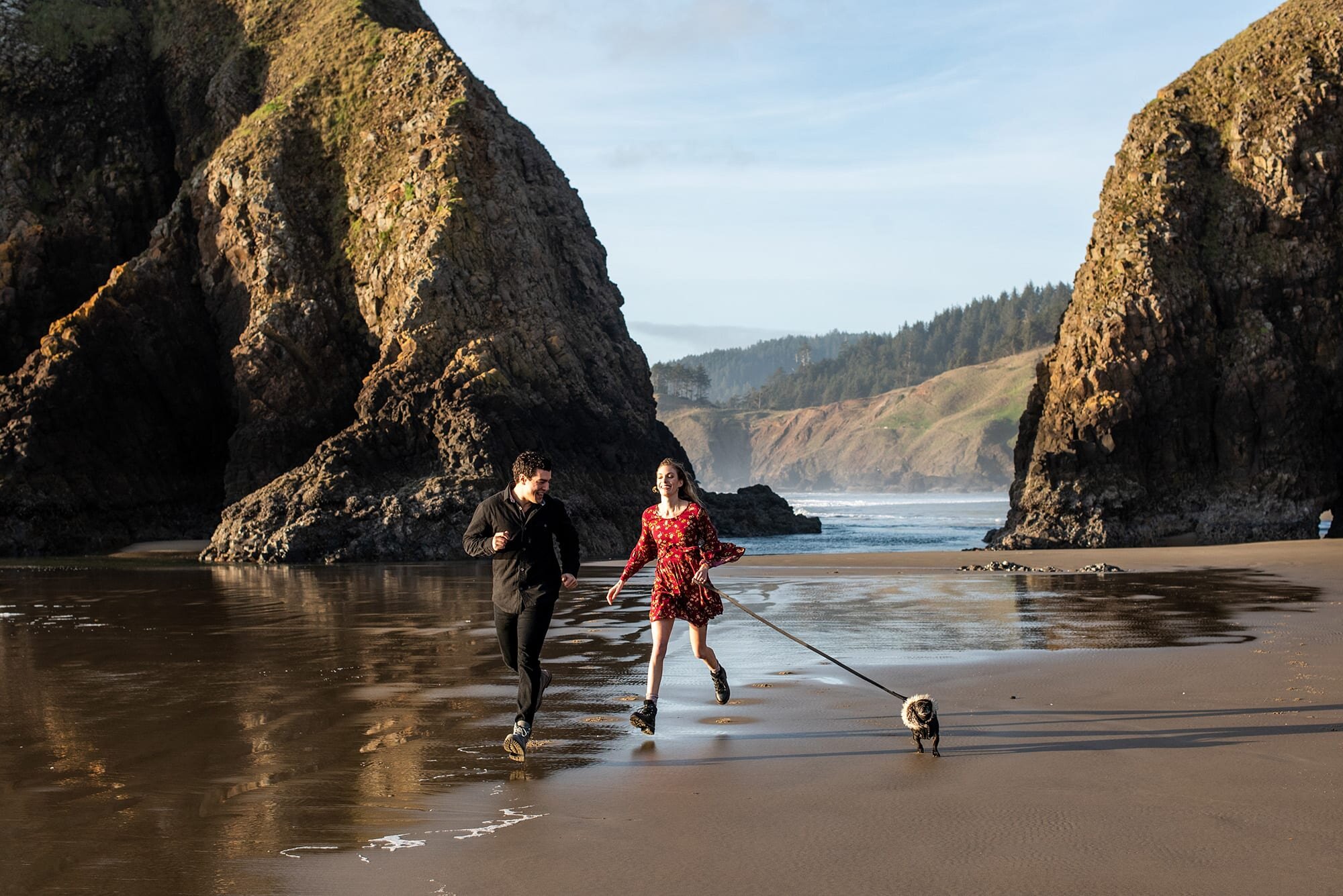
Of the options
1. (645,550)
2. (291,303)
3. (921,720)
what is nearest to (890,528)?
(291,303)

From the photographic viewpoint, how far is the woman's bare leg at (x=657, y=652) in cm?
781

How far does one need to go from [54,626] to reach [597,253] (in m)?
31.0

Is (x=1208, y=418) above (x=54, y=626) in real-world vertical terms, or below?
above

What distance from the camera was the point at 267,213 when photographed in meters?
36.6

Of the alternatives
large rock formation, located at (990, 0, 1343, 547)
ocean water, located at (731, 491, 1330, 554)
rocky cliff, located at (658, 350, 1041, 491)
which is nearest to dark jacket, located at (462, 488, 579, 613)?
ocean water, located at (731, 491, 1330, 554)

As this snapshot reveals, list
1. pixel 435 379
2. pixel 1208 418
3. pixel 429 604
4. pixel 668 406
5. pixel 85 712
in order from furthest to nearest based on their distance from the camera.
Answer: pixel 668 406, pixel 435 379, pixel 1208 418, pixel 429 604, pixel 85 712

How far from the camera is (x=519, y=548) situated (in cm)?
754

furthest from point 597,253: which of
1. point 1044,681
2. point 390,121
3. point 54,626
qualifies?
point 1044,681

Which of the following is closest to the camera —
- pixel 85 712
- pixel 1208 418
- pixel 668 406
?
pixel 85 712

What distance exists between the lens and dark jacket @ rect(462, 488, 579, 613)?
7.53 meters

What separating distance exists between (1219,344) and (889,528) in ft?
79.2

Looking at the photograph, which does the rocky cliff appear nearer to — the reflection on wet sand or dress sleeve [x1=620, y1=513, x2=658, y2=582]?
the reflection on wet sand

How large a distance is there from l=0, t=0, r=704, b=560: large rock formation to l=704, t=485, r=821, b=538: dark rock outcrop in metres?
7.97

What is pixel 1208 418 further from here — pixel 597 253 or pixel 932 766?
pixel 932 766
